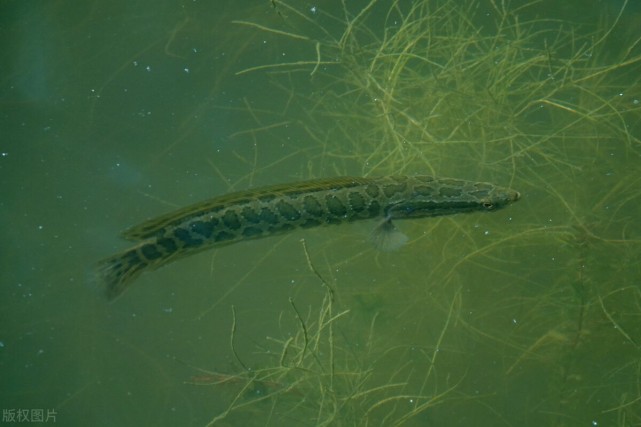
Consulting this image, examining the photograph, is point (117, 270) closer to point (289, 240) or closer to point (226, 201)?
point (226, 201)

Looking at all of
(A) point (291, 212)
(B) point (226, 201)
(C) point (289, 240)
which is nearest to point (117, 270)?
(B) point (226, 201)

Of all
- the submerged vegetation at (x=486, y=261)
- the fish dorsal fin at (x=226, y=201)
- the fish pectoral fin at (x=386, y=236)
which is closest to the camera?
the fish dorsal fin at (x=226, y=201)

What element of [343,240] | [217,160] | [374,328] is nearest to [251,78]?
[217,160]

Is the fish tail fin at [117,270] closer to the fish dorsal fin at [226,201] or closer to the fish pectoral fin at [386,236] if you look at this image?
the fish dorsal fin at [226,201]

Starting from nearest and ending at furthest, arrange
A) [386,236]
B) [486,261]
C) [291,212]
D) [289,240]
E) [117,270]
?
[117,270], [291,212], [386,236], [486,261], [289,240]

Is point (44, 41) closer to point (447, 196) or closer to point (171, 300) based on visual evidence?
point (171, 300)

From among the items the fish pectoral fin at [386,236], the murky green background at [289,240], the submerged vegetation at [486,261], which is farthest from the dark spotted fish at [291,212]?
the submerged vegetation at [486,261]

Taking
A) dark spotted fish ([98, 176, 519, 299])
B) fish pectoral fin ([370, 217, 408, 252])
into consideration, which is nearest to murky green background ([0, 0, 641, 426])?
fish pectoral fin ([370, 217, 408, 252])
